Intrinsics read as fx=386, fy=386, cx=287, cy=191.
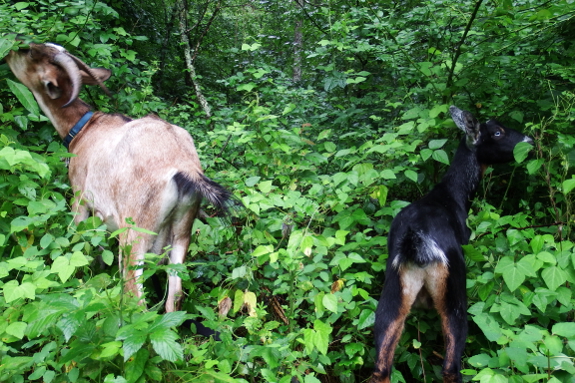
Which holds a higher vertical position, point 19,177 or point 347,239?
point 19,177

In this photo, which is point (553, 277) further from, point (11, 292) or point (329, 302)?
point (11, 292)

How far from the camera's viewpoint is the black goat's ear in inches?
138

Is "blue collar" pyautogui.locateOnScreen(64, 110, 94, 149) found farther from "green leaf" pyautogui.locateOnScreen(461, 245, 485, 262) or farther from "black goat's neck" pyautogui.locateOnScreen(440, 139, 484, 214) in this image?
"green leaf" pyautogui.locateOnScreen(461, 245, 485, 262)

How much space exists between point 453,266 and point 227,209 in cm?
164

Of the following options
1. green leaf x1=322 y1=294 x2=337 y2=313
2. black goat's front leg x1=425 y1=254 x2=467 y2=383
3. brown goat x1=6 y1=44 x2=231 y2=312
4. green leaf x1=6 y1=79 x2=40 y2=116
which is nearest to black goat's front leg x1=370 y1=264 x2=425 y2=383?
black goat's front leg x1=425 y1=254 x2=467 y2=383

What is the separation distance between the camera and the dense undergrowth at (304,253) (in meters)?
2.03

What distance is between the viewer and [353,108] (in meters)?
4.71

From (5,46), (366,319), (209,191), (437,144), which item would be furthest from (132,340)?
(5,46)

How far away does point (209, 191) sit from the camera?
2.78 m

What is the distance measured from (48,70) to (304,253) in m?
3.08

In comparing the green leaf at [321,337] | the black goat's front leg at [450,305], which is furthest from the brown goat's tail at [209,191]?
the black goat's front leg at [450,305]

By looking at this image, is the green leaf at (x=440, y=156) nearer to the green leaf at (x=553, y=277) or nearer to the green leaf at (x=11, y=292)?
the green leaf at (x=553, y=277)

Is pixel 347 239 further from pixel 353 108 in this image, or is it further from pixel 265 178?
pixel 353 108

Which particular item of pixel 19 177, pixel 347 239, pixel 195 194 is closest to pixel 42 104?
pixel 19 177
